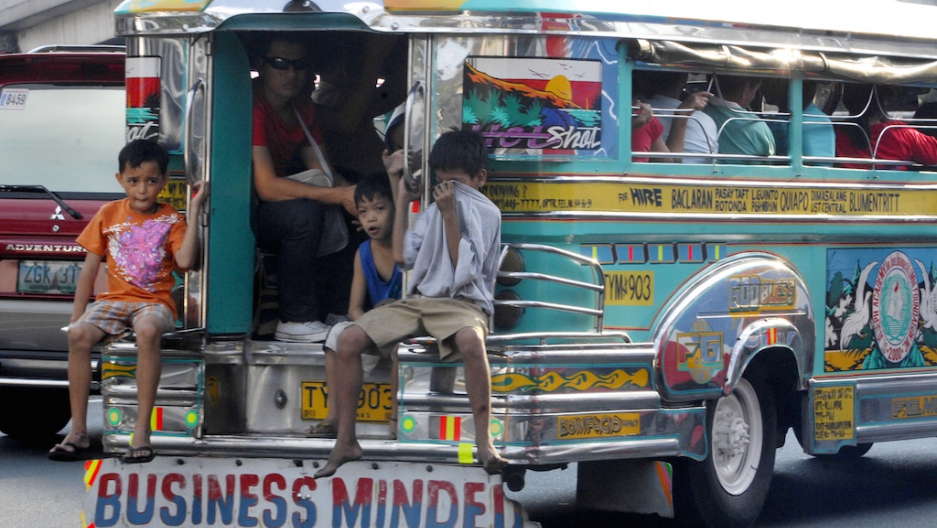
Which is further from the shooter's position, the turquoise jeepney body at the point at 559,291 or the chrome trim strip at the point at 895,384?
the chrome trim strip at the point at 895,384

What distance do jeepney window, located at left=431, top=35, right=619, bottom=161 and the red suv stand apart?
10.3ft

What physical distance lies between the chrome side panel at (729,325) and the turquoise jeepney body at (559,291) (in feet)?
0.04

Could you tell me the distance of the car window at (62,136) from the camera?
8.05 meters

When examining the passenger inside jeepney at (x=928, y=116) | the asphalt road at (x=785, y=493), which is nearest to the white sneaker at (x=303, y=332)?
the asphalt road at (x=785, y=493)

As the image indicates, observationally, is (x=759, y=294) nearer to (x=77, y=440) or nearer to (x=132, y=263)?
(x=132, y=263)

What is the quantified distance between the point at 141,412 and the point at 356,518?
37.5 inches

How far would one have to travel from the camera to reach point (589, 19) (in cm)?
534

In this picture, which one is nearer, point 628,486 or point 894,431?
point 628,486

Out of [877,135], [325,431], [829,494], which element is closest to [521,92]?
[325,431]

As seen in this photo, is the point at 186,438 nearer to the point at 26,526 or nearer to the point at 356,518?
the point at 356,518

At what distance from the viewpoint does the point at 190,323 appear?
19.0 feet

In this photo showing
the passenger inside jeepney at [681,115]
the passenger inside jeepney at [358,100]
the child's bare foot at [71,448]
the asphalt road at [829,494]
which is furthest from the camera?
the asphalt road at [829,494]

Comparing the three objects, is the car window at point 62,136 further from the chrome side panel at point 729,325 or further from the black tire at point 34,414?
the chrome side panel at point 729,325

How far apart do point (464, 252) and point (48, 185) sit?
3785 mm
